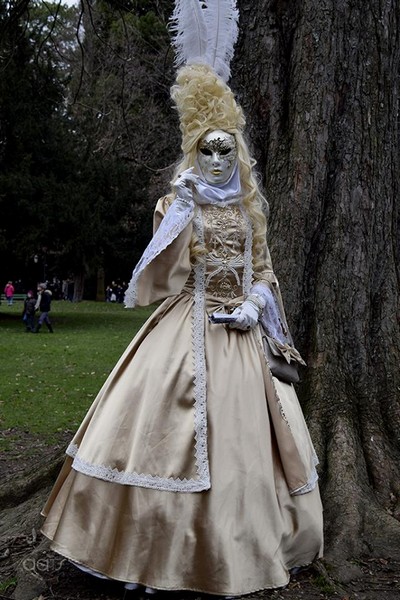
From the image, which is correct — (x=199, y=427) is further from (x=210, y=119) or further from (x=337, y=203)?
(x=337, y=203)

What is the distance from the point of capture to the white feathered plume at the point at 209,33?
3830mm

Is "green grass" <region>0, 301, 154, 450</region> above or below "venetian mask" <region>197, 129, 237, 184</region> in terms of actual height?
below

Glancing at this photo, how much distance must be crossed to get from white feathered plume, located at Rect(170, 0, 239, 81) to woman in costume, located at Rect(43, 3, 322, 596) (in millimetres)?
172

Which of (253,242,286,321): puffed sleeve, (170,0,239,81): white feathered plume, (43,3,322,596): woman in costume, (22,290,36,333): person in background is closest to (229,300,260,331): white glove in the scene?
(43,3,322,596): woman in costume

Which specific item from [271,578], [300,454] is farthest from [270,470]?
[271,578]

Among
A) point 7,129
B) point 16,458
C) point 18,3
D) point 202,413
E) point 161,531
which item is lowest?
point 16,458

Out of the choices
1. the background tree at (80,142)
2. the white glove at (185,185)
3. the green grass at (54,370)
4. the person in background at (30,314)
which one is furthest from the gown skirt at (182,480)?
the background tree at (80,142)

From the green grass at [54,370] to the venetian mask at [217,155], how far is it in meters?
4.13

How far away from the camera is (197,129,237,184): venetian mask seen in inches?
143

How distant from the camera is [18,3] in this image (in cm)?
621

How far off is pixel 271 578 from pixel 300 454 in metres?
0.56

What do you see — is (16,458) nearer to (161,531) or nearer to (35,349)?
(161,531)

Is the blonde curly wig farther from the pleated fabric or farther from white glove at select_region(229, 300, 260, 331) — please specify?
the pleated fabric

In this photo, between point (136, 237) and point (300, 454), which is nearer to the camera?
point (300, 454)
